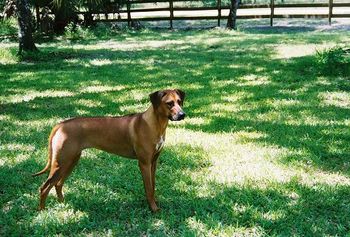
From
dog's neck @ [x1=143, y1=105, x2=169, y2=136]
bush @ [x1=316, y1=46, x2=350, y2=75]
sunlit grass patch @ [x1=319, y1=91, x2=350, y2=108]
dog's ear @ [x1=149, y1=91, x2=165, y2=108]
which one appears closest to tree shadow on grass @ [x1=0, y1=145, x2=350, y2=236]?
dog's neck @ [x1=143, y1=105, x2=169, y2=136]

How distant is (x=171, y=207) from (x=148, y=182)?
18.9 inches

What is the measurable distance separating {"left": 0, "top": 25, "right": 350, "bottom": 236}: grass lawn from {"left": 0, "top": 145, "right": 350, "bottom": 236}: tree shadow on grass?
0.01 meters

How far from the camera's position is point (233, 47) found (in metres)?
16.6

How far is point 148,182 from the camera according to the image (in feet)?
15.6

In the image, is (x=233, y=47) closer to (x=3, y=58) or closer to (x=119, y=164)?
(x=3, y=58)

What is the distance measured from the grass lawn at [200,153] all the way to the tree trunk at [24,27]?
151cm

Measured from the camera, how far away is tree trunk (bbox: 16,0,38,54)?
14.7m

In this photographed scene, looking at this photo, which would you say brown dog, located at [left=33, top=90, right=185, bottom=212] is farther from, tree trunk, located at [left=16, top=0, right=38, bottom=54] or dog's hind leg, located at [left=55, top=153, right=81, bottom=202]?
tree trunk, located at [left=16, top=0, right=38, bottom=54]

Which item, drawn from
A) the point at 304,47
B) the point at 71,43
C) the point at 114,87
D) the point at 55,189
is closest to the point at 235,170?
the point at 55,189

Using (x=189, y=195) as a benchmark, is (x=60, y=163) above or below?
above

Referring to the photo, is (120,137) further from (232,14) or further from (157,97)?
(232,14)

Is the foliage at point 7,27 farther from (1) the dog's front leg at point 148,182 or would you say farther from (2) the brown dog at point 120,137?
(1) the dog's front leg at point 148,182

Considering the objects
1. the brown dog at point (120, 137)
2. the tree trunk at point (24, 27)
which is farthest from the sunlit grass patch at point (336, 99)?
the tree trunk at point (24, 27)

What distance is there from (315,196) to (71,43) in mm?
15389
